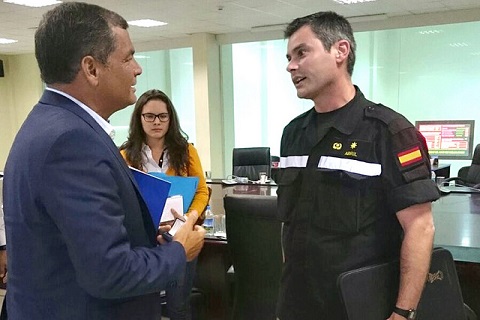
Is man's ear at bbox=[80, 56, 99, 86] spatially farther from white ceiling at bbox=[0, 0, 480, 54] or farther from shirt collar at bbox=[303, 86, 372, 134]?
white ceiling at bbox=[0, 0, 480, 54]

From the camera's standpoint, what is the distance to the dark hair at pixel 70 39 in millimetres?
902

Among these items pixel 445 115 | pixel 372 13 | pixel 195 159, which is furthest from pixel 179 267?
pixel 445 115

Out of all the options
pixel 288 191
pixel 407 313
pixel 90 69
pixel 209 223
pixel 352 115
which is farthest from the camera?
pixel 209 223

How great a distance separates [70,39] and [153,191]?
1.25 ft

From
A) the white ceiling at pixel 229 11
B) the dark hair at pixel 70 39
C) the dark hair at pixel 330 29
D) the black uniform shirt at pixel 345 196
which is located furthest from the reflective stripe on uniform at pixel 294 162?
the white ceiling at pixel 229 11

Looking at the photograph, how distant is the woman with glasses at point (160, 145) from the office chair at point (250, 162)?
2.66 m

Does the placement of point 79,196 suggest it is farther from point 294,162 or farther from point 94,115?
point 294,162

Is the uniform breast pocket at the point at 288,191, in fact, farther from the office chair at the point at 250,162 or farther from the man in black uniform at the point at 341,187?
the office chair at the point at 250,162

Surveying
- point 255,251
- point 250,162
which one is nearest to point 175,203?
point 255,251

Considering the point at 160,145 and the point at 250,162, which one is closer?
the point at 160,145

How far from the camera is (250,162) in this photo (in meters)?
5.16

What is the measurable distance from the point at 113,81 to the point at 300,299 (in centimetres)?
85

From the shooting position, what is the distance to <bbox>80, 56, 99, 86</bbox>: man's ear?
0.91 m

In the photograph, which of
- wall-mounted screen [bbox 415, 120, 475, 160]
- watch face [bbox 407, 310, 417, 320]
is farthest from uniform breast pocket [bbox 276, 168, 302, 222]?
wall-mounted screen [bbox 415, 120, 475, 160]
